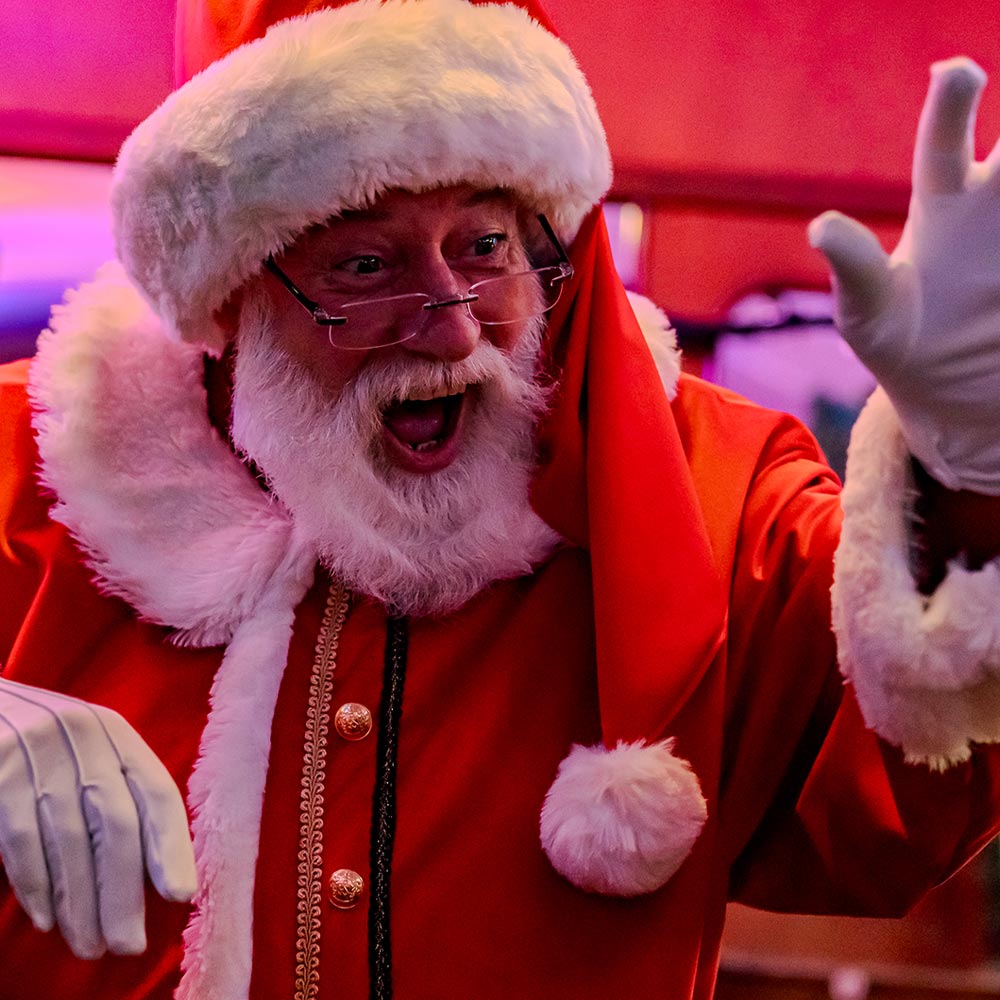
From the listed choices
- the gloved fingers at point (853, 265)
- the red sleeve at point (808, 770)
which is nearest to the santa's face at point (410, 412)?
the red sleeve at point (808, 770)

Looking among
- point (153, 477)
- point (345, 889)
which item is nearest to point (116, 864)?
point (345, 889)

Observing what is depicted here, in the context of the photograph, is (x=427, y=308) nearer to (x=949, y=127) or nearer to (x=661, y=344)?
(x=661, y=344)

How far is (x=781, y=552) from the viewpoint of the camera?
1.37 m

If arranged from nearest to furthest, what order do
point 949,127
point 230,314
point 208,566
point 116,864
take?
point 949,127, point 116,864, point 208,566, point 230,314

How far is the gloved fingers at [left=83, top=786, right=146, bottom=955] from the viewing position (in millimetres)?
1035

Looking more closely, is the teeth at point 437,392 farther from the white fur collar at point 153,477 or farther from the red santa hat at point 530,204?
the white fur collar at point 153,477

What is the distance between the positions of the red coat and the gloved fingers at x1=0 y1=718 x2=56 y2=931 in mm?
298

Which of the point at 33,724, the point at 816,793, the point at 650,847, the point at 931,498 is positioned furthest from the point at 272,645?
the point at 931,498

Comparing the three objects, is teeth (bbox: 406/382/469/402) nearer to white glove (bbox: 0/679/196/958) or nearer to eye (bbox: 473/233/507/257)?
eye (bbox: 473/233/507/257)

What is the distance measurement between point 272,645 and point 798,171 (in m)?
1.49

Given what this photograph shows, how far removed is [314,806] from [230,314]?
0.59 meters

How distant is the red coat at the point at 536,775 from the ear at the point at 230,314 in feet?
1.02

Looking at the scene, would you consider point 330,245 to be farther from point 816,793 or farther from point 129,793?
point 816,793

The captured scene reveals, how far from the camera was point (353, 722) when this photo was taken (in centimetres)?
134
